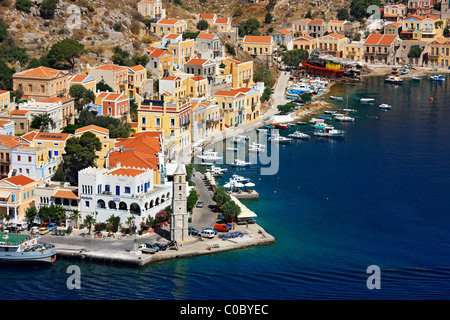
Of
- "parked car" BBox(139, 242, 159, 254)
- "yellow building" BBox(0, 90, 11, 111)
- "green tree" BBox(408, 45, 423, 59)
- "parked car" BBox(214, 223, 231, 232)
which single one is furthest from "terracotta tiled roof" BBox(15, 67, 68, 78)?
"green tree" BBox(408, 45, 423, 59)

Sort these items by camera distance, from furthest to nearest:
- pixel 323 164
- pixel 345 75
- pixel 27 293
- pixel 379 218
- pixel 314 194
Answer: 1. pixel 345 75
2. pixel 323 164
3. pixel 314 194
4. pixel 379 218
5. pixel 27 293

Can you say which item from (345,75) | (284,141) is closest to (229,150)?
(284,141)

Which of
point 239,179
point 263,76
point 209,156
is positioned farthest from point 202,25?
point 239,179

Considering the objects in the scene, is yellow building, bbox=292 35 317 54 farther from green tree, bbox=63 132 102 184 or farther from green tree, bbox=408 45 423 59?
green tree, bbox=63 132 102 184

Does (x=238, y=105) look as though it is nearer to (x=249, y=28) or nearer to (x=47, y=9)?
(x=47, y=9)

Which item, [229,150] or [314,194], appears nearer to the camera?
[314,194]

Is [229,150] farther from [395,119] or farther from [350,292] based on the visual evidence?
[350,292]
